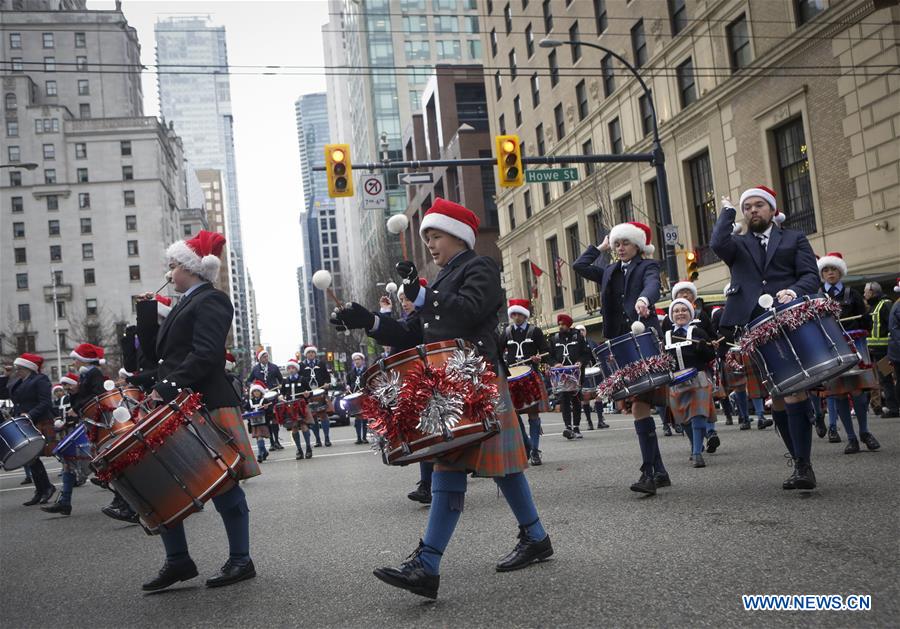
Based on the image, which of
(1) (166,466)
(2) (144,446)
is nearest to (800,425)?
(1) (166,466)

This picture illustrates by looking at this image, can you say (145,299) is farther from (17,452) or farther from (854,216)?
(854,216)

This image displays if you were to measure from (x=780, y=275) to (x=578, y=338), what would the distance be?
10269mm

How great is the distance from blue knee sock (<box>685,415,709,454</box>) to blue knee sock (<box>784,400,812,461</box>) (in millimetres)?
2530

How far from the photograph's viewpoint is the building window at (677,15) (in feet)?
95.9

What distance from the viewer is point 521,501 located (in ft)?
16.1

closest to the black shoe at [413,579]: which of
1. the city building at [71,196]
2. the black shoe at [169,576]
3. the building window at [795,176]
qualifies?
the black shoe at [169,576]

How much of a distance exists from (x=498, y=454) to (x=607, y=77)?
107ft

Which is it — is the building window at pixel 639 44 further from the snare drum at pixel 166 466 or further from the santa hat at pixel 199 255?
the snare drum at pixel 166 466

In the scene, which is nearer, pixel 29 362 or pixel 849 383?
pixel 849 383

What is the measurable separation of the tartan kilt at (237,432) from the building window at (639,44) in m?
29.4

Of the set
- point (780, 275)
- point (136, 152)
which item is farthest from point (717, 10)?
point (136, 152)

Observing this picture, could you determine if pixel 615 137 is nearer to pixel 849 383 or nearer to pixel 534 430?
pixel 534 430

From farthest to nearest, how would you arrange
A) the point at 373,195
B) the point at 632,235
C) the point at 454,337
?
the point at 373,195 < the point at 632,235 < the point at 454,337

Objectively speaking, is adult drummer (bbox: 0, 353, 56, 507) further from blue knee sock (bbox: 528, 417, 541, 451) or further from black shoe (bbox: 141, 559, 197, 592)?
black shoe (bbox: 141, 559, 197, 592)
